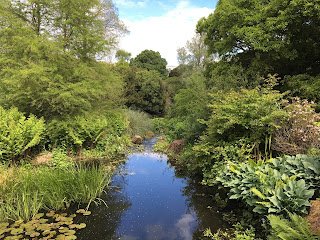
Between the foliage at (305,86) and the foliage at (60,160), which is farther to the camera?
the foliage at (305,86)

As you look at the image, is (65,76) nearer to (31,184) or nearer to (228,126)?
(31,184)

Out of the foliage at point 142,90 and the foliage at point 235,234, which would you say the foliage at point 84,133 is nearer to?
the foliage at point 235,234

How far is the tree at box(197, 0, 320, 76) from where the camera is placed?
832 centimetres

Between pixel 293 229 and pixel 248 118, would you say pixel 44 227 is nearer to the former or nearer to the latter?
pixel 293 229

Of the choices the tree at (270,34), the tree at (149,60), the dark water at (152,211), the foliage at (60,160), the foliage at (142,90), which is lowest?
the dark water at (152,211)

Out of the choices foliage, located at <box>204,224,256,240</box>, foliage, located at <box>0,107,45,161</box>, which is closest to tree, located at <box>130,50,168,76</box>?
foliage, located at <box>0,107,45,161</box>

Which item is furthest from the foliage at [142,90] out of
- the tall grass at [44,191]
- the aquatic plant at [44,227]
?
the aquatic plant at [44,227]

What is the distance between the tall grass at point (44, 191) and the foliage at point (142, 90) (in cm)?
1420

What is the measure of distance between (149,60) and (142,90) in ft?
22.8

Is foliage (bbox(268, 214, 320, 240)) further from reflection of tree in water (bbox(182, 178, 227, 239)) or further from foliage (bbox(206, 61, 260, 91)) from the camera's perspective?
foliage (bbox(206, 61, 260, 91))

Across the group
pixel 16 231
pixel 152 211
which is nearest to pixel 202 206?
pixel 152 211

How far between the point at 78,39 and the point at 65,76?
1.32 m

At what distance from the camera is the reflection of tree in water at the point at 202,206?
5.17 m

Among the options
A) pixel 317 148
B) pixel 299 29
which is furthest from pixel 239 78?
pixel 317 148
